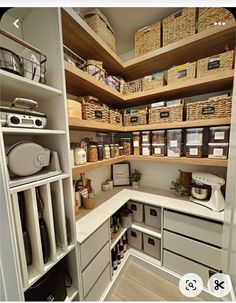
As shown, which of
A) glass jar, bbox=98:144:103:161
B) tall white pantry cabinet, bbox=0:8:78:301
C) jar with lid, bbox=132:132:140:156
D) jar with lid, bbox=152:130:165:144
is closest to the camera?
tall white pantry cabinet, bbox=0:8:78:301

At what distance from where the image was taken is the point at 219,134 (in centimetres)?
114

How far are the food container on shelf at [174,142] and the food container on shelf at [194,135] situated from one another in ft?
0.23

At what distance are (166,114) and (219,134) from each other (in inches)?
18.9

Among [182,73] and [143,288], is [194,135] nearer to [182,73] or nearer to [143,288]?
[182,73]

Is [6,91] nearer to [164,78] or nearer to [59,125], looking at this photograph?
[59,125]

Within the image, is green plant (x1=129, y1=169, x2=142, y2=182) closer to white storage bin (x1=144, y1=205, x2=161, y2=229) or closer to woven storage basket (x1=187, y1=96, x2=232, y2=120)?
white storage bin (x1=144, y1=205, x2=161, y2=229)

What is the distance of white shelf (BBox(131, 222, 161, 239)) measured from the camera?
4.80ft

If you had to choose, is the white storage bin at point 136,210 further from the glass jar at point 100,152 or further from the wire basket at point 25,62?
the wire basket at point 25,62

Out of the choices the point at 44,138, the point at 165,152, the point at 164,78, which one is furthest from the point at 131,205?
the point at 164,78

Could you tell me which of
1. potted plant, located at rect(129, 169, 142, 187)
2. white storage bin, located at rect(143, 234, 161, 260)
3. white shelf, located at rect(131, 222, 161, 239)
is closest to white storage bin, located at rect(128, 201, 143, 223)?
white shelf, located at rect(131, 222, 161, 239)

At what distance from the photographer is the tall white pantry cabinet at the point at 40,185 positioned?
576 mm

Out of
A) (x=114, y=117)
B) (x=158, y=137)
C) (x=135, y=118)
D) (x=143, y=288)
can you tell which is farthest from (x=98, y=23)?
(x=143, y=288)

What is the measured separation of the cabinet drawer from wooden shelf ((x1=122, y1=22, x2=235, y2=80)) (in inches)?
57.9

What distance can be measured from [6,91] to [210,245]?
6.10ft
